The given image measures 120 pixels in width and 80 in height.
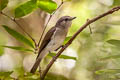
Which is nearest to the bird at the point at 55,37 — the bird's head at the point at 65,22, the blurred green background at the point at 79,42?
the bird's head at the point at 65,22

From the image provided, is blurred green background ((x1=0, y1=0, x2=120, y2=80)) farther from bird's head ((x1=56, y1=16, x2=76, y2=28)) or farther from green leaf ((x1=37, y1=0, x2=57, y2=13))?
green leaf ((x1=37, y1=0, x2=57, y2=13))

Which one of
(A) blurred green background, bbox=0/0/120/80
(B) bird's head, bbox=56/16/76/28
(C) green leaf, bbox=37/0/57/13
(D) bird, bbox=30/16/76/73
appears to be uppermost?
(C) green leaf, bbox=37/0/57/13

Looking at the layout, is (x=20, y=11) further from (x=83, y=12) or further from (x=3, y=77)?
(x=83, y=12)

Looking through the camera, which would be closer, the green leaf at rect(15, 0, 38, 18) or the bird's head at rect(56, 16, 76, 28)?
the green leaf at rect(15, 0, 38, 18)

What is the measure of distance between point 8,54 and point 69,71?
628 millimetres

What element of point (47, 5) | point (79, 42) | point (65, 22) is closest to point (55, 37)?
point (65, 22)

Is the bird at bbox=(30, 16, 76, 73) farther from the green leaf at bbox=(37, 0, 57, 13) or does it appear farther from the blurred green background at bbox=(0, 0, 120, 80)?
the green leaf at bbox=(37, 0, 57, 13)

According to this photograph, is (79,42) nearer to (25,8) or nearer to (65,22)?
(65,22)

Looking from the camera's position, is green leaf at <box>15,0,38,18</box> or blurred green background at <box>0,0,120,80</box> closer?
green leaf at <box>15,0,38,18</box>

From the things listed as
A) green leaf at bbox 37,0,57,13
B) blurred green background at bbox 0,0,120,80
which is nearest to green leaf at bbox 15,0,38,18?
green leaf at bbox 37,0,57,13

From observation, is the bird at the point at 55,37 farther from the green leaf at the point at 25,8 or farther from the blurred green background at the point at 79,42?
the green leaf at the point at 25,8

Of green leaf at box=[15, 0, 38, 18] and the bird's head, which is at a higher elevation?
green leaf at box=[15, 0, 38, 18]

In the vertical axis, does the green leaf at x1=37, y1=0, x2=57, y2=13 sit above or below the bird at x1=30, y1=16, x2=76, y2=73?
above

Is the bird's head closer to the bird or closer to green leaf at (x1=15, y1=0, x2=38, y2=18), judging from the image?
the bird
